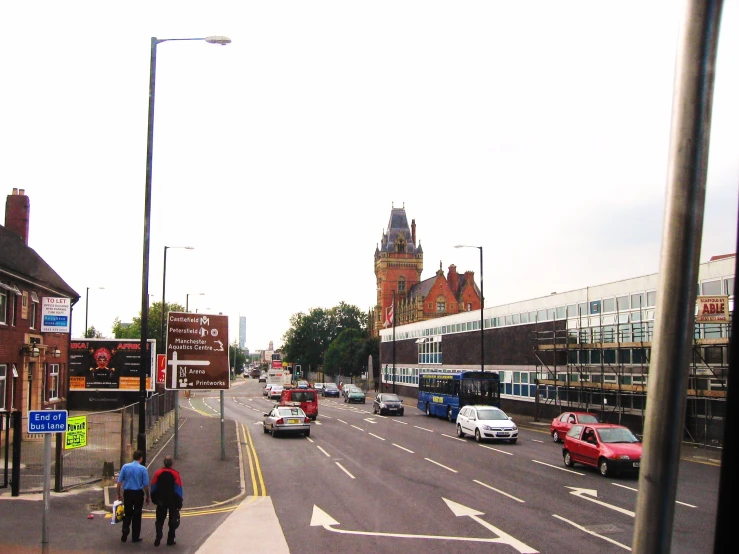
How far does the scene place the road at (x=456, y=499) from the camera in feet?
42.0

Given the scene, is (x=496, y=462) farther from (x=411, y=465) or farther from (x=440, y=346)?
(x=440, y=346)

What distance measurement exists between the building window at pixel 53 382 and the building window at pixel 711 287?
31343mm

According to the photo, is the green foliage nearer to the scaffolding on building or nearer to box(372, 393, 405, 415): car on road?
box(372, 393, 405, 415): car on road

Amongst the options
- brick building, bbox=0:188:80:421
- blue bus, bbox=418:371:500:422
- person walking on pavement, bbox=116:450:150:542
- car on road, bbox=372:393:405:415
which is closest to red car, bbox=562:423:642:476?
person walking on pavement, bbox=116:450:150:542

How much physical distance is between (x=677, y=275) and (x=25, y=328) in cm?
3210

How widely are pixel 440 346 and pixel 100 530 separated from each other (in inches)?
2257

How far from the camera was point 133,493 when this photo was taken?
41.4ft

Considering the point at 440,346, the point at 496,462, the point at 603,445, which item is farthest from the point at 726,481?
the point at 440,346

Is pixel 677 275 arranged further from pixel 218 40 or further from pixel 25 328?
pixel 25 328

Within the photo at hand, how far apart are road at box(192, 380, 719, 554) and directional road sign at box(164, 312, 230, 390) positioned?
373 cm

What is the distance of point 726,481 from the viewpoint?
2461mm

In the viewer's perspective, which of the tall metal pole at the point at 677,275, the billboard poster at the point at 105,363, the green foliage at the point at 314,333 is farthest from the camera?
the green foliage at the point at 314,333

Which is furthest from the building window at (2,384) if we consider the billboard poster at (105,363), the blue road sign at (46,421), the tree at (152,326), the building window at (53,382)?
the tree at (152,326)

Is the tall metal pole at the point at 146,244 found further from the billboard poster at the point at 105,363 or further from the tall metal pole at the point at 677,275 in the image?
the billboard poster at the point at 105,363
